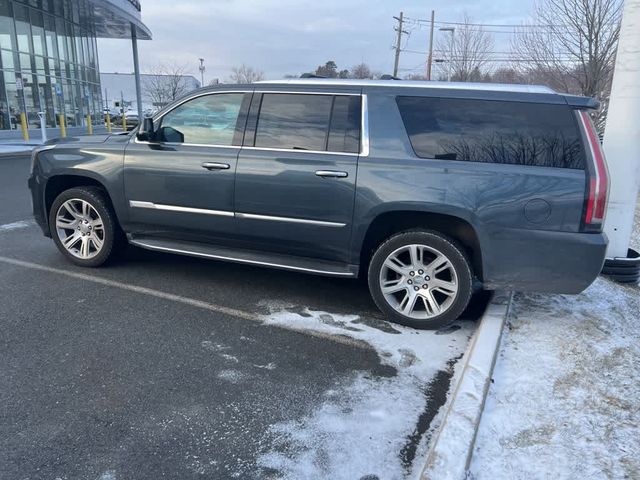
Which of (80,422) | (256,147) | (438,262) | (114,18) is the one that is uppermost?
(114,18)

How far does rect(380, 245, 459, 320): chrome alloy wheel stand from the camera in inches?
165

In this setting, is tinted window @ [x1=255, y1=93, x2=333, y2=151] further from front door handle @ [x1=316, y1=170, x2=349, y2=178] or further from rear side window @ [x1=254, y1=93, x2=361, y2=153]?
front door handle @ [x1=316, y1=170, x2=349, y2=178]

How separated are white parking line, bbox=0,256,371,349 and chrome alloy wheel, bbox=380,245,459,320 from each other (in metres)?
0.57

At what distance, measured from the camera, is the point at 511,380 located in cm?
335

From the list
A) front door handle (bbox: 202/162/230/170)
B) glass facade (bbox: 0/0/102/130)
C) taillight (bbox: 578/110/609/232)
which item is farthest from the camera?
glass facade (bbox: 0/0/102/130)

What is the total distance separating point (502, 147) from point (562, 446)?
7.14ft

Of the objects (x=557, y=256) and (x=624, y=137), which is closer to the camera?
(x=557, y=256)

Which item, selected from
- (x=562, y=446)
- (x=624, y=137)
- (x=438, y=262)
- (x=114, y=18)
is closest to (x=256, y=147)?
(x=438, y=262)

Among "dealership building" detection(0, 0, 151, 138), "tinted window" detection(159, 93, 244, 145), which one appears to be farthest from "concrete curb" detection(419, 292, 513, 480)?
"dealership building" detection(0, 0, 151, 138)

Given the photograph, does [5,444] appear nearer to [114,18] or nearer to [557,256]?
[557,256]

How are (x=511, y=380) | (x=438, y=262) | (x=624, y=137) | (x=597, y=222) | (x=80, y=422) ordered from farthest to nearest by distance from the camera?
1. (x=624, y=137)
2. (x=438, y=262)
3. (x=597, y=222)
4. (x=511, y=380)
5. (x=80, y=422)

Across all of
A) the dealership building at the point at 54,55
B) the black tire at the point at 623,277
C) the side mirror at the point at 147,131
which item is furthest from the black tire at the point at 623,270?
the dealership building at the point at 54,55

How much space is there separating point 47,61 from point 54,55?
970 mm

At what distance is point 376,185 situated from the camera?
13.8 ft
